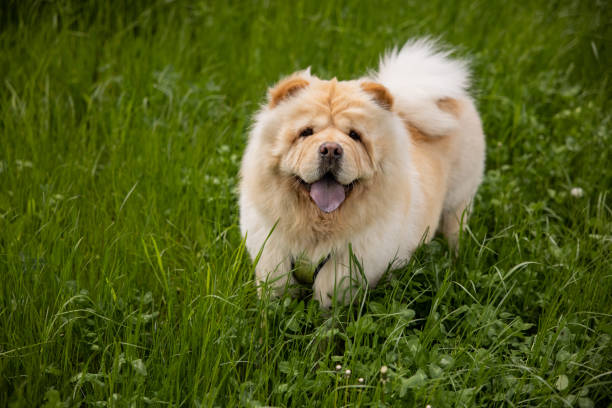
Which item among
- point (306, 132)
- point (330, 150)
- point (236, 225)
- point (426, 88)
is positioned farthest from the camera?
point (236, 225)

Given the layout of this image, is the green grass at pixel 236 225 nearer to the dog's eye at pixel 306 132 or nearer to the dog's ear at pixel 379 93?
the dog's eye at pixel 306 132

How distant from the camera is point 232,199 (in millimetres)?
3754

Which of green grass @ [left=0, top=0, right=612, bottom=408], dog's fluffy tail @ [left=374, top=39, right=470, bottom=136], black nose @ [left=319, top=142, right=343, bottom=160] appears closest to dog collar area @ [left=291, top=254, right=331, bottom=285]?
green grass @ [left=0, top=0, right=612, bottom=408]

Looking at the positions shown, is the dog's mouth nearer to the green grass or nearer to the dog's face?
the dog's face

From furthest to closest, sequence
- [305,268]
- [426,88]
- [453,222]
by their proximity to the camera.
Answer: [453,222]
[426,88]
[305,268]

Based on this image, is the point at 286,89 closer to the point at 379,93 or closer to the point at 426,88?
the point at 379,93

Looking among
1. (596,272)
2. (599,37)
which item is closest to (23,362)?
(596,272)

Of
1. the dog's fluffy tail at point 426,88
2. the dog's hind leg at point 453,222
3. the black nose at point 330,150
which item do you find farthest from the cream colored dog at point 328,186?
the dog's hind leg at point 453,222

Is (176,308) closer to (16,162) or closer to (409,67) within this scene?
(16,162)

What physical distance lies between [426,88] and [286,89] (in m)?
1.04

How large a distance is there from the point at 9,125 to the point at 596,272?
4.27 metres

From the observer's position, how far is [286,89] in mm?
2725

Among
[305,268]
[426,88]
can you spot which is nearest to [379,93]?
[426,88]

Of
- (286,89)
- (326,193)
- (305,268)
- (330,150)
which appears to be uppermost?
(286,89)
